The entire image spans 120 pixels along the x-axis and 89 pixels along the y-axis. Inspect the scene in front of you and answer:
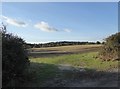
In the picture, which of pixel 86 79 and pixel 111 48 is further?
pixel 111 48

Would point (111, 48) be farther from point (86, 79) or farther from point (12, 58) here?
point (12, 58)

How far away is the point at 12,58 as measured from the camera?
556 inches

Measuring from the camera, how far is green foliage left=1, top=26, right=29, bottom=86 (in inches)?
540

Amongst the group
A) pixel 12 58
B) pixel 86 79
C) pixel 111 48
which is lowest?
pixel 86 79

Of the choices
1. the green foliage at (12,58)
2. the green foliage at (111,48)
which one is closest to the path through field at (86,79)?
the green foliage at (12,58)

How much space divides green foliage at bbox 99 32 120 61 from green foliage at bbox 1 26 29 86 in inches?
347

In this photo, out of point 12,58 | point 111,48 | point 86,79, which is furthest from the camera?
point 111,48

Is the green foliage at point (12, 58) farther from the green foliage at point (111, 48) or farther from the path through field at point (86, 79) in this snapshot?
the green foliage at point (111, 48)

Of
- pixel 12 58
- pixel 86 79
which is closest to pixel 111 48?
pixel 86 79

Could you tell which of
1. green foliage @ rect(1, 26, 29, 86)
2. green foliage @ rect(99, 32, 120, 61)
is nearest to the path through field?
green foliage @ rect(1, 26, 29, 86)

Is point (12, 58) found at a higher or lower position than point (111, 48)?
lower

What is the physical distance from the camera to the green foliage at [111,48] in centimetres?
2230

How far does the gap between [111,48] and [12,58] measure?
1085 cm

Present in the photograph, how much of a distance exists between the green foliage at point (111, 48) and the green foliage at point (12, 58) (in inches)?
347
